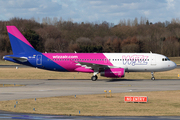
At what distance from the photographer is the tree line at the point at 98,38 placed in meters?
111

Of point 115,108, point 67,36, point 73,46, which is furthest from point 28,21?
point 115,108

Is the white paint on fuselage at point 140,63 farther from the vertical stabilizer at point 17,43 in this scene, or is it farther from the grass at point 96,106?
the grass at point 96,106

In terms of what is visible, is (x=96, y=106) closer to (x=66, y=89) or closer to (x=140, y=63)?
(x=66, y=89)

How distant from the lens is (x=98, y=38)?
417 ft

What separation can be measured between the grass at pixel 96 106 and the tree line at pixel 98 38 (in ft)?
275

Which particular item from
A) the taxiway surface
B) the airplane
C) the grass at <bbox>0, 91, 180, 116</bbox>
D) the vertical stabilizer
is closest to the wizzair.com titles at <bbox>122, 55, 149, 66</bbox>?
the airplane

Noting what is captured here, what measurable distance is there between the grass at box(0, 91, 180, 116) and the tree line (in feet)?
275

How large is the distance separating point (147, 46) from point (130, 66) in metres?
72.3

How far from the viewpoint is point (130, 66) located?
A: 43.4 meters

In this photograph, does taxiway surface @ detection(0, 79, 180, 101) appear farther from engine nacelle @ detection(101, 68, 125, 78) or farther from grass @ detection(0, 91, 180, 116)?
engine nacelle @ detection(101, 68, 125, 78)

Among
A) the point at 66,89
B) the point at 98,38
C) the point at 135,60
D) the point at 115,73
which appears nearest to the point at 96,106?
the point at 66,89

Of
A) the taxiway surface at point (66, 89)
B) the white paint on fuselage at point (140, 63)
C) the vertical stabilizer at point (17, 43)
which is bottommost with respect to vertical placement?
the taxiway surface at point (66, 89)

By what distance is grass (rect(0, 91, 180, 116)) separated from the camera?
62.5ft

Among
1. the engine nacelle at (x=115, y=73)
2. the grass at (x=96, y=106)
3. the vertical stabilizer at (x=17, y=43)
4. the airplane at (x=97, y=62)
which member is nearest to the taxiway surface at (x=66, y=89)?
the grass at (x=96, y=106)
